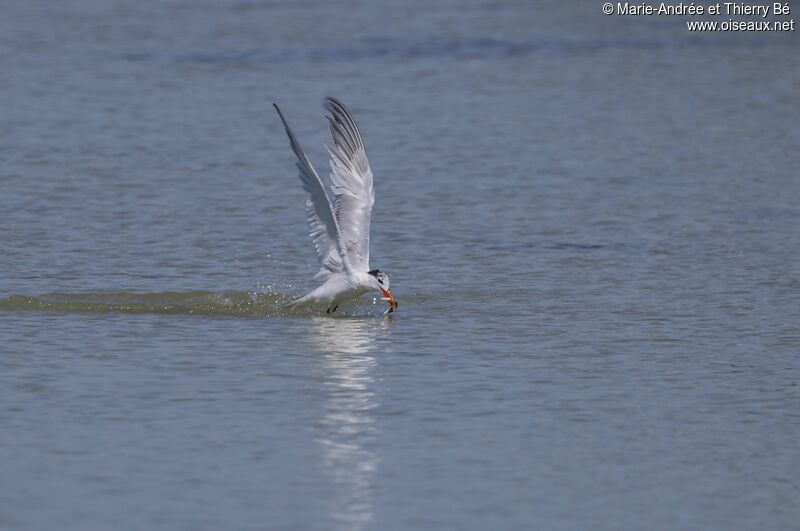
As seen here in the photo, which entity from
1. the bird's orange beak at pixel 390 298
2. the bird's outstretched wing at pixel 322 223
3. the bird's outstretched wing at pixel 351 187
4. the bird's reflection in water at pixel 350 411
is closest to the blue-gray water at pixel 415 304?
the bird's reflection in water at pixel 350 411

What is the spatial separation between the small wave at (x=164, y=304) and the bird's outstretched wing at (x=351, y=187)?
26.4 inches

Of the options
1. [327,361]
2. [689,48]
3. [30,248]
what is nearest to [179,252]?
[30,248]

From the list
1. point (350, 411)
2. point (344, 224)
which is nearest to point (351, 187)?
point (344, 224)

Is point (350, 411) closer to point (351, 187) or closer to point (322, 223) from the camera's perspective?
point (322, 223)

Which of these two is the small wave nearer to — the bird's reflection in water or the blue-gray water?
the blue-gray water

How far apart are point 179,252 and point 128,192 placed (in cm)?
324

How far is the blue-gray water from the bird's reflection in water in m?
0.04

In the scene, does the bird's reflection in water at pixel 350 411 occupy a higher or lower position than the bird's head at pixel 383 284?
A: lower

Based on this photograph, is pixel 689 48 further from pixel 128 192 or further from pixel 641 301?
pixel 641 301

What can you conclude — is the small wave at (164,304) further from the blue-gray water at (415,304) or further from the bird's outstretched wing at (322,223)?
the bird's outstretched wing at (322,223)

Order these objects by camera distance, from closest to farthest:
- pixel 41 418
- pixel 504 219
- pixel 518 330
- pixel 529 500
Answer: pixel 529 500, pixel 41 418, pixel 518 330, pixel 504 219

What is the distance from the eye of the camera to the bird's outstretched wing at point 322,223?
11901 millimetres

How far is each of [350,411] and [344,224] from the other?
11.7 ft

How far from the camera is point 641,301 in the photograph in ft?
44.1
